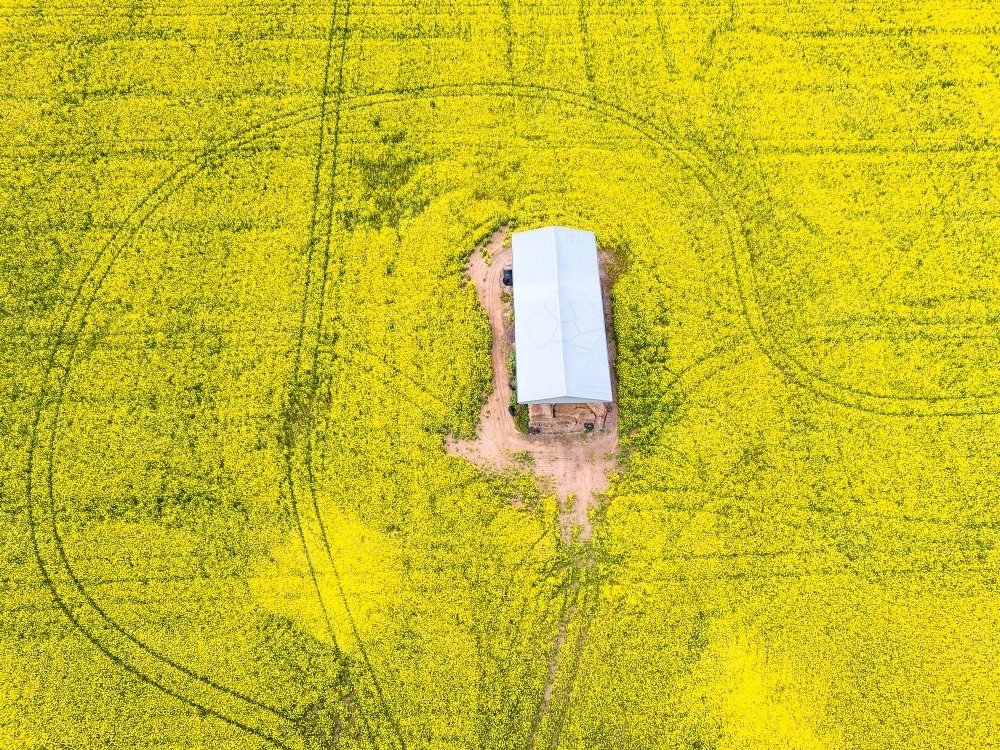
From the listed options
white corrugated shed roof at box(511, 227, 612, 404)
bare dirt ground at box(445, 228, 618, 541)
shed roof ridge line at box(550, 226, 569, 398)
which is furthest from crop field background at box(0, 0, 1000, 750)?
shed roof ridge line at box(550, 226, 569, 398)

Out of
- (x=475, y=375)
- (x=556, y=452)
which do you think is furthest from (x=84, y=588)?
(x=556, y=452)

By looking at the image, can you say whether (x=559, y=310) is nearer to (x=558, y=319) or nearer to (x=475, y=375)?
(x=558, y=319)

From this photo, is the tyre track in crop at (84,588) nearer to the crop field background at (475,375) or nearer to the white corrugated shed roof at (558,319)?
the crop field background at (475,375)

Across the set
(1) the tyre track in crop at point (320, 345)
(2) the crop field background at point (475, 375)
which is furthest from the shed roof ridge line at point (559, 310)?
(1) the tyre track in crop at point (320, 345)

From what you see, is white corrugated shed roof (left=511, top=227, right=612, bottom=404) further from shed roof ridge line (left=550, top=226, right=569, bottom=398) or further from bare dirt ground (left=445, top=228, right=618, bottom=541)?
bare dirt ground (left=445, top=228, right=618, bottom=541)

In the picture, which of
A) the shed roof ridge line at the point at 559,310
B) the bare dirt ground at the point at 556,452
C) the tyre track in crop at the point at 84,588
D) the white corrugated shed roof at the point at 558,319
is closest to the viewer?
the tyre track in crop at the point at 84,588
